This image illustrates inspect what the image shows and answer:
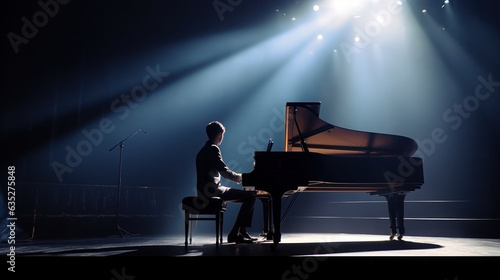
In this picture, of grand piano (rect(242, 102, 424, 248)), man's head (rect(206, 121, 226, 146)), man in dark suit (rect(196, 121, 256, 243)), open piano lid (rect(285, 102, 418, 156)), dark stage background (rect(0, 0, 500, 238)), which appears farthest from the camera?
dark stage background (rect(0, 0, 500, 238))

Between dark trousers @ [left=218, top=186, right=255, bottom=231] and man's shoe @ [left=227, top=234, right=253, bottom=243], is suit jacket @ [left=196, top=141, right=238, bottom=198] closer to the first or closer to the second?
dark trousers @ [left=218, top=186, right=255, bottom=231]

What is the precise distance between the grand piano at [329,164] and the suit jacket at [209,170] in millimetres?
569

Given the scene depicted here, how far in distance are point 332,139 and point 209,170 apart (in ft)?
4.43

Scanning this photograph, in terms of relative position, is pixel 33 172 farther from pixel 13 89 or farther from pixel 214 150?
pixel 214 150

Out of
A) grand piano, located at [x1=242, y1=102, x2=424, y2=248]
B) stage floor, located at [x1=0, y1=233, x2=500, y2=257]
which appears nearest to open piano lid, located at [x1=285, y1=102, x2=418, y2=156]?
grand piano, located at [x1=242, y1=102, x2=424, y2=248]

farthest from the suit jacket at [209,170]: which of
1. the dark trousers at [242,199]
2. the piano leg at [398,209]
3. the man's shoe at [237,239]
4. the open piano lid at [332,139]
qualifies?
the piano leg at [398,209]

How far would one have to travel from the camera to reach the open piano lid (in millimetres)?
3527

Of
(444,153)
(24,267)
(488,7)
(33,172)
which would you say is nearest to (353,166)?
(24,267)

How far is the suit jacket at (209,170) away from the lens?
3.69 meters

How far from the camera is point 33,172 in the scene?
6172 mm

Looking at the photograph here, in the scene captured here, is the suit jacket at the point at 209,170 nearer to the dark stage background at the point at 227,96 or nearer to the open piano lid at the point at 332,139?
the open piano lid at the point at 332,139

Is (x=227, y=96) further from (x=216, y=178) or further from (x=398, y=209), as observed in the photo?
(x=398, y=209)

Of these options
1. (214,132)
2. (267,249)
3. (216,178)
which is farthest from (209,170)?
(267,249)

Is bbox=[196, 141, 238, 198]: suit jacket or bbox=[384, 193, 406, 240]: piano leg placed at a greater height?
bbox=[196, 141, 238, 198]: suit jacket
